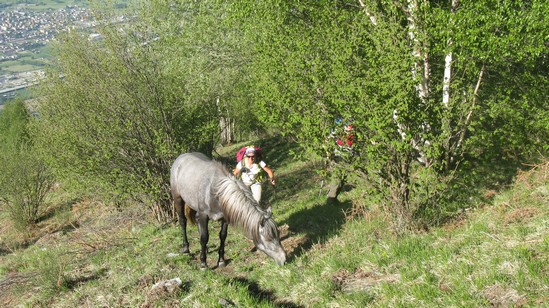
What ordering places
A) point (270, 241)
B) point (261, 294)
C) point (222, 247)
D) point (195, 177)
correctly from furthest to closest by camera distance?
point (195, 177)
point (222, 247)
point (270, 241)
point (261, 294)

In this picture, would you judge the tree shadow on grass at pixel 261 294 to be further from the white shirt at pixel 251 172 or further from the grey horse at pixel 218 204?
the white shirt at pixel 251 172

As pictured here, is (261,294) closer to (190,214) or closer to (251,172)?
(251,172)

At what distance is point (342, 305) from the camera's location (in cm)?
526

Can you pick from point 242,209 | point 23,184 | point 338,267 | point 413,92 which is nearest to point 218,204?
point 242,209

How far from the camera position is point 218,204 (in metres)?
8.20

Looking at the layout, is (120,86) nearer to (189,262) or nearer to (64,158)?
(64,158)

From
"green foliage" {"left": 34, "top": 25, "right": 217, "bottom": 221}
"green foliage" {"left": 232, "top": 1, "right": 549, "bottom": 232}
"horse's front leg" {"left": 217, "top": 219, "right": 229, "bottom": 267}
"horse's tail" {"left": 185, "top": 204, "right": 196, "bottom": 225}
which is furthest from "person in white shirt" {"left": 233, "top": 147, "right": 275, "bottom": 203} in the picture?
"green foliage" {"left": 34, "top": 25, "right": 217, "bottom": 221}

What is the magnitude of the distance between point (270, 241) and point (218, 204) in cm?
156

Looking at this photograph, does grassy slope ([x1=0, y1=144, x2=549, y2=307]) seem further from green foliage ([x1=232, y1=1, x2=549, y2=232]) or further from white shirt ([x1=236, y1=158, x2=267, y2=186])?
white shirt ([x1=236, y1=158, x2=267, y2=186])

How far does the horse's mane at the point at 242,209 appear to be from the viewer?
7328 mm

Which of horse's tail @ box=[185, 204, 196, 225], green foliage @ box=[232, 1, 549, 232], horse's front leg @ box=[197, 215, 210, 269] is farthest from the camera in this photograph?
horse's tail @ box=[185, 204, 196, 225]

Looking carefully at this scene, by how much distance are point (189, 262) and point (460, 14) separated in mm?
7142

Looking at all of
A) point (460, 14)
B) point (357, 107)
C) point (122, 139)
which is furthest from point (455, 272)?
point (122, 139)

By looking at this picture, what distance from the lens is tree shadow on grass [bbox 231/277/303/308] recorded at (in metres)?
5.93
